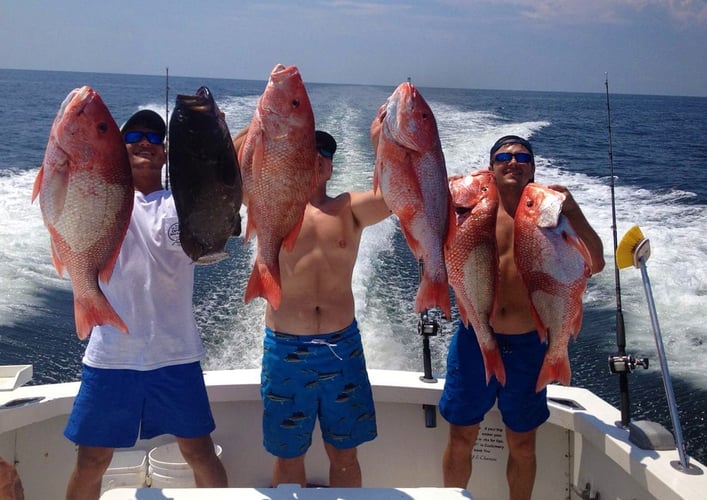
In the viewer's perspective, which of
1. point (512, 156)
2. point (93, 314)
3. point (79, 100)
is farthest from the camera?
point (512, 156)

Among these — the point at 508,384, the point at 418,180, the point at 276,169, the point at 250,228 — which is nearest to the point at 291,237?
the point at 250,228

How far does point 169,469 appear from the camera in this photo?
11.6ft

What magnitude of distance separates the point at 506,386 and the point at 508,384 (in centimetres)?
2

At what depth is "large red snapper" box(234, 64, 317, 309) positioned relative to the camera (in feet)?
7.55

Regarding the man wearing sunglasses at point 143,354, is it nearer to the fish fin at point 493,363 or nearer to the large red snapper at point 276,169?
the large red snapper at point 276,169

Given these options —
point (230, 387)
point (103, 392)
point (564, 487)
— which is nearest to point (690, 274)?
point (564, 487)

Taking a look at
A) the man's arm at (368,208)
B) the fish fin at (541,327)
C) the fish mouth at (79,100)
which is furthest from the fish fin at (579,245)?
the fish mouth at (79,100)

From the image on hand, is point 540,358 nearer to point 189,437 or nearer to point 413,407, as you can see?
point 413,407

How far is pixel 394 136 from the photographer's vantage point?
8.08 feet

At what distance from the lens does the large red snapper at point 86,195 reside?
7.32 ft

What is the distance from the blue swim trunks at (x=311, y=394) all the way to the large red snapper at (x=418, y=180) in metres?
0.70

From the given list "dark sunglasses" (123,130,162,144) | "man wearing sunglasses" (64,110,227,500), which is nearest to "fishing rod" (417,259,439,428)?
"man wearing sunglasses" (64,110,227,500)

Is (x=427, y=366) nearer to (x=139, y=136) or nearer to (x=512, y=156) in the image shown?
(x=512, y=156)

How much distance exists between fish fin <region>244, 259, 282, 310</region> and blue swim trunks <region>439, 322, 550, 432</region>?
50.5 inches
